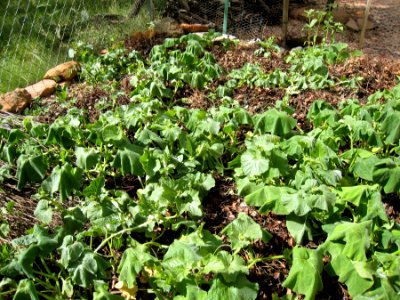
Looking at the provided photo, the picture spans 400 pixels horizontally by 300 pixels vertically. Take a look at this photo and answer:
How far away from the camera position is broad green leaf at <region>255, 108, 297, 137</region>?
3.20 meters

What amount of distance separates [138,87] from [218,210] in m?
1.59

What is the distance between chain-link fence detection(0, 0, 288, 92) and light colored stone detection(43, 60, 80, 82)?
0.22m

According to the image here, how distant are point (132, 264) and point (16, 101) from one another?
261 cm

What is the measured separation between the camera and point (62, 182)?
8.79 ft

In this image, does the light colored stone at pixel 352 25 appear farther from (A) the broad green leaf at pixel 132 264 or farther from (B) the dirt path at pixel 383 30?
(A) the broad green leaf at pixel 132 264

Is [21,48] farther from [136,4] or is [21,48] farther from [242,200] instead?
[242,200]

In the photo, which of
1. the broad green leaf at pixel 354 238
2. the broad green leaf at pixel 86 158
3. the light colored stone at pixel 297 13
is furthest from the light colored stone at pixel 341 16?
the broad green leaf at pixel 354 238

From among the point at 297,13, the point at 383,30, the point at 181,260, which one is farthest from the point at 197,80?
the point at 383,30

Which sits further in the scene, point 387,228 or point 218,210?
point 218,210

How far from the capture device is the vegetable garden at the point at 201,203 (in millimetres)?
2193

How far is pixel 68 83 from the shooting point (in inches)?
187

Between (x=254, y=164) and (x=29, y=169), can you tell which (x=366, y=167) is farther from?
(x=29, y=169)

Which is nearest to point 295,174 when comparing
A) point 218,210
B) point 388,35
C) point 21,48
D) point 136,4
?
point 218,210

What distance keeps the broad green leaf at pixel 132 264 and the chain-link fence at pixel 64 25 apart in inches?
120
